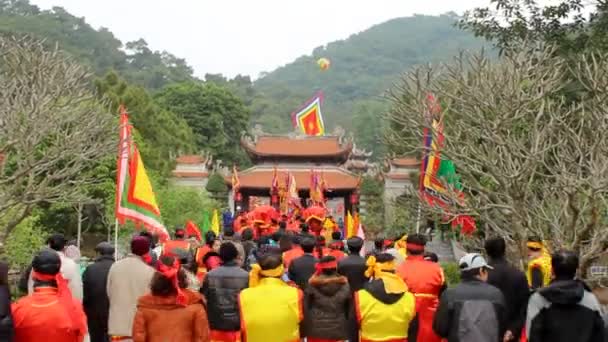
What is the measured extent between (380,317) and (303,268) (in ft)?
8.51

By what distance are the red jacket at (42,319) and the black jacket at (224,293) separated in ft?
5.45

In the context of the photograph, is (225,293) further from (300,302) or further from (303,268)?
(303,268)

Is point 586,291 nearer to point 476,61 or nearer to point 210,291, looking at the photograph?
point 210,291

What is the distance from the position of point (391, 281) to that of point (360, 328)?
16.3 inches

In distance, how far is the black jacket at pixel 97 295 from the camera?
8.71m

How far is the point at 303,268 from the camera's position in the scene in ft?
31.9

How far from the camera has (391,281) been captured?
7273 mm

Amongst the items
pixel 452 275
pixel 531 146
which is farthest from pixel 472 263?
pixel 452 275

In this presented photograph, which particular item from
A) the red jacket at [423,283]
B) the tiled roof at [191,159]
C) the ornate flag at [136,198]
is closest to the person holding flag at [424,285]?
the red jacket at [423,283]

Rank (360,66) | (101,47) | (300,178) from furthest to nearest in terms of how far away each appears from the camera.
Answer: (360,66) → (101,47) → (300,178)

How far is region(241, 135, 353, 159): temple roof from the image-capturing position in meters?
55.7

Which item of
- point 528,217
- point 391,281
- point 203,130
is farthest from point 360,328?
point 203,130

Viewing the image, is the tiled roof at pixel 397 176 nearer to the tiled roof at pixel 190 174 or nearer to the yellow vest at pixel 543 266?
the tiled roof at pixel 190 174

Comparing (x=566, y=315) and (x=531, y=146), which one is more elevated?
(x=531, y=146)
